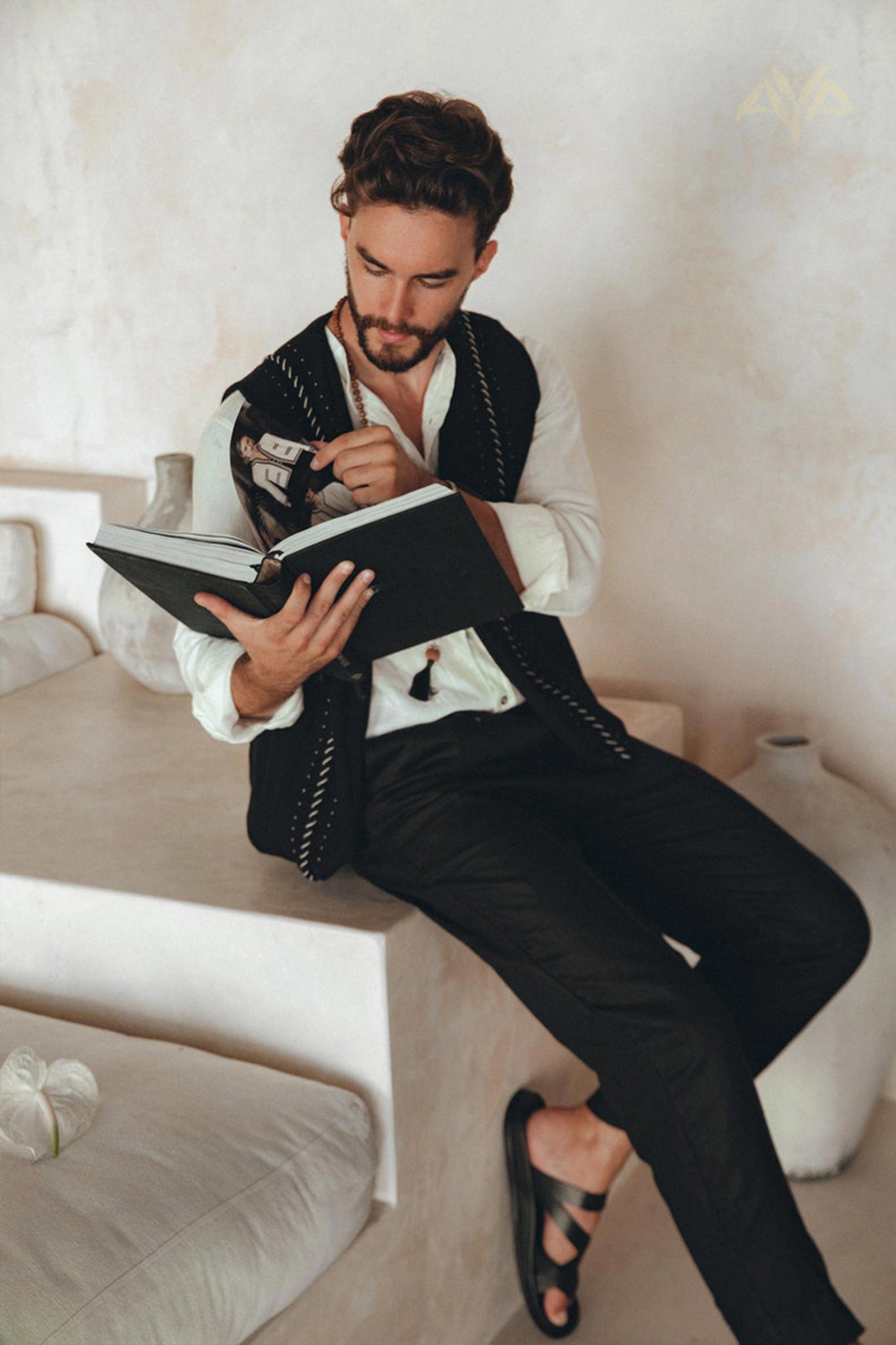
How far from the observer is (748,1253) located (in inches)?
51.9

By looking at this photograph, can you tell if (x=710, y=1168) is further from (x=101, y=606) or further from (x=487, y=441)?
(x=101, y=606)

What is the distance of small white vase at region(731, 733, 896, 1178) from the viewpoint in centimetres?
192

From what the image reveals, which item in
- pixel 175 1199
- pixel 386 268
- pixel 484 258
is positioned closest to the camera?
pixel 175 1199

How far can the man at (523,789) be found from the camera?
1328 mm

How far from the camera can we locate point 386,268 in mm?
1425

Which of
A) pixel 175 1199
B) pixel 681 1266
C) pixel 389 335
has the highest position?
pixel 389 335

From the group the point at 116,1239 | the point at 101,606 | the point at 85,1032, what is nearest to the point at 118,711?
the point at 101,606

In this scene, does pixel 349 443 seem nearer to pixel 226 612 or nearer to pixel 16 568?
pixel 226 612

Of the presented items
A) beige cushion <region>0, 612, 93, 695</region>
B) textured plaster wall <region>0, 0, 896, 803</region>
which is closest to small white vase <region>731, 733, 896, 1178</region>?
textured plaster wall <region>0, 0, 896, 803</region>

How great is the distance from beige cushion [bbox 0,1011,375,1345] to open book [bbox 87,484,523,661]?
19.0 inches

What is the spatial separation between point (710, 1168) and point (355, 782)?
56 centimetres

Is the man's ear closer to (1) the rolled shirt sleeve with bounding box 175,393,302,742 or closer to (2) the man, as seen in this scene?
(2) the man

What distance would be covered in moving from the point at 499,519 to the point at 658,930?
568mm

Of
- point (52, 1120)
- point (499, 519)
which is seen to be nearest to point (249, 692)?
point (499, 519)
